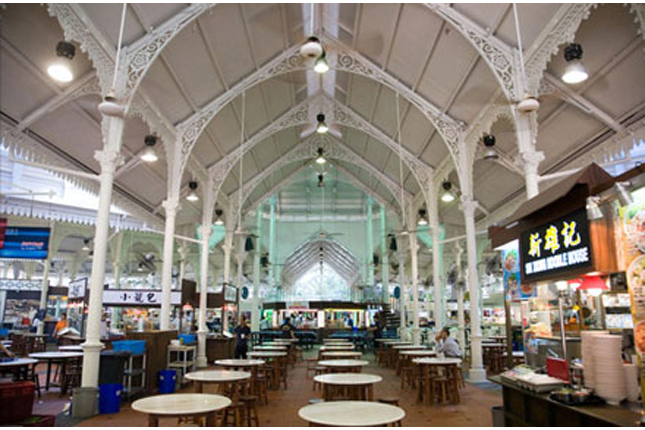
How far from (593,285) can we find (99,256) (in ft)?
23.3

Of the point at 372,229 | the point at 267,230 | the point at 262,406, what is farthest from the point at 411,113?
the point at 267,230

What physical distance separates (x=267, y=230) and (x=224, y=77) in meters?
17.5

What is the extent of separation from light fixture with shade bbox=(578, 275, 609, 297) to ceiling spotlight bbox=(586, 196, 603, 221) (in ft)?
2.91

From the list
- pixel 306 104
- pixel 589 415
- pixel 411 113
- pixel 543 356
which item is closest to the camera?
pixel 589 415

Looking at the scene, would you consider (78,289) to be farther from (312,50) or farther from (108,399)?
(312,50)

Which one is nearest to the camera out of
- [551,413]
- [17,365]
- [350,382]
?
[551,413]

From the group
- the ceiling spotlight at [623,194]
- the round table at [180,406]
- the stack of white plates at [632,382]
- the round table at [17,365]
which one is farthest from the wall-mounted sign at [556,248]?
the round table at [17,365]

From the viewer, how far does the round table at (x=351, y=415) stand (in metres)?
3.42

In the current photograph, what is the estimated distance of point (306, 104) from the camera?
15.0m

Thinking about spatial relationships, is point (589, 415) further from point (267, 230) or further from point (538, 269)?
point (267, 230)

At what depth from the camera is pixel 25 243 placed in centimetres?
1037

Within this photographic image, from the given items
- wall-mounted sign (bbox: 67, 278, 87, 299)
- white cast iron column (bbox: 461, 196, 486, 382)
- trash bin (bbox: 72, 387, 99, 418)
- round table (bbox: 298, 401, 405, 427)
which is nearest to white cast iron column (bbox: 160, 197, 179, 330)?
wall-mounted sign (bbox: 67, 278, 87, 299)

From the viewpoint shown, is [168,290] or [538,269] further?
[168,290]

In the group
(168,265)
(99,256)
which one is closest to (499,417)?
(99,256)
